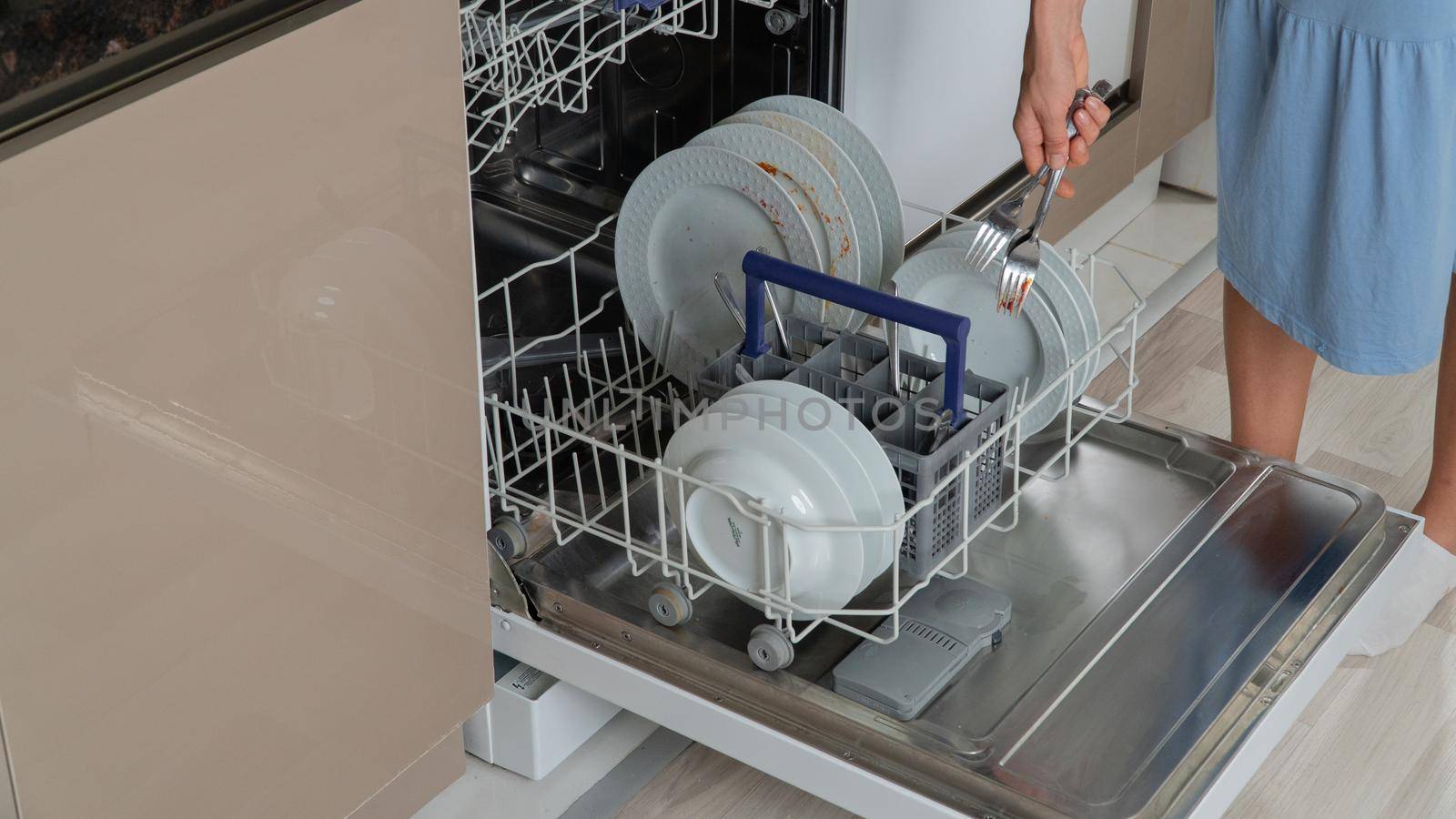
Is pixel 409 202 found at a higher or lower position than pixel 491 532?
higher

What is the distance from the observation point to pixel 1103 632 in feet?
4.08

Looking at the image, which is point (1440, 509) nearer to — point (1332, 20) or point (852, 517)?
point (1332, 20)

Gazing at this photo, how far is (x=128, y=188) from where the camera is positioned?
2.69 feet

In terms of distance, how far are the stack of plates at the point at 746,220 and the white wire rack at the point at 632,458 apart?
0.03m

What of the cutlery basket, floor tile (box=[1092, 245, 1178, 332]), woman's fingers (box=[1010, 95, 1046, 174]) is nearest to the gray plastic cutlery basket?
the cutlery basket

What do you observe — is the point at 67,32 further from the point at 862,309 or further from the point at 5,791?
the point at 862,309

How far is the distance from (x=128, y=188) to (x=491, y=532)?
1.77ft

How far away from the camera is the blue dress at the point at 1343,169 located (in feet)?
4.50

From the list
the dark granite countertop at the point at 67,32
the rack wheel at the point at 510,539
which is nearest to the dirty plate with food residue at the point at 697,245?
the rack wheel at the point at 510,539

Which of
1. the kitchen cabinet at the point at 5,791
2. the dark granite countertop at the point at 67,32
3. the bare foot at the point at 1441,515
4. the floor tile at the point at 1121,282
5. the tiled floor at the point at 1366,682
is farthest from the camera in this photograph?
the floor tile at the point at 1121,282

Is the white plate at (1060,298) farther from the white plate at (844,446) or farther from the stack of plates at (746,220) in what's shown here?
the white plate at (844,446)

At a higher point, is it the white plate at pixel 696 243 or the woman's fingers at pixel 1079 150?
the woman's fingers at pixel 1079 150

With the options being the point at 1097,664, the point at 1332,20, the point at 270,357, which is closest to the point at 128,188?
the point at 270,357

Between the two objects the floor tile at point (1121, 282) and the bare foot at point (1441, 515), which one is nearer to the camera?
the bare foot at point (1441, 515)
